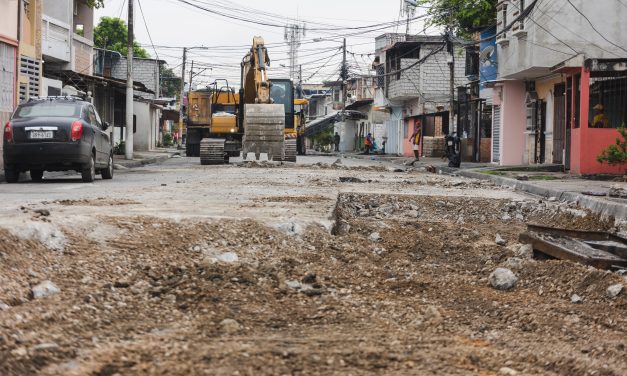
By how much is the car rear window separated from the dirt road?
8.20m

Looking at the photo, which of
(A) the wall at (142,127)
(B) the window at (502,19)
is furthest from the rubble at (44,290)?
(A) the wall at (142,127)

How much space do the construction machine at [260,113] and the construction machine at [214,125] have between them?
104 cm

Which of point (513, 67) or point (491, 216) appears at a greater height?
point (513, 67)

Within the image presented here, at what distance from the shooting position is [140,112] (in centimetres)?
5791

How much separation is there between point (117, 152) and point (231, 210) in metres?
31.2

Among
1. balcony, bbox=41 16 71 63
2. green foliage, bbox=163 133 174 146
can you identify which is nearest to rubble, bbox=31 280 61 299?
balcony, bbox=41 16 71 63

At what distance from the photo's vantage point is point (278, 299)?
523 centimetres

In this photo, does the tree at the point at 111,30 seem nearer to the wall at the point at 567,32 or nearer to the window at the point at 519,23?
the window at the point at 519,23

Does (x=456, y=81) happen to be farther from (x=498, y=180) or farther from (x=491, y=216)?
(x=491, y=216)

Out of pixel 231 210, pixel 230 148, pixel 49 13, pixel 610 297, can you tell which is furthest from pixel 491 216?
pixel 49 13

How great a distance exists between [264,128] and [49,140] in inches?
496

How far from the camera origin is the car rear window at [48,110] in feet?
55.5

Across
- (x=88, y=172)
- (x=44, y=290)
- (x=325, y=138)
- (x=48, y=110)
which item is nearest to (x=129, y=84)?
(x=48, y=110)

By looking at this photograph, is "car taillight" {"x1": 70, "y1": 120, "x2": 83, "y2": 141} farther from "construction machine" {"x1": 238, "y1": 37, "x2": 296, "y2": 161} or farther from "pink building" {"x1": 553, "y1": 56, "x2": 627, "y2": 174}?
"pink building" {"x1": 553, "y1": 56, "x2": 627, "y2": 174}
